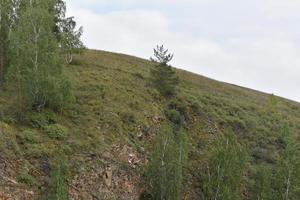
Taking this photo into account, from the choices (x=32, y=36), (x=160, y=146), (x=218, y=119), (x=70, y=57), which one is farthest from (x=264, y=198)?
(x=70, y=57)

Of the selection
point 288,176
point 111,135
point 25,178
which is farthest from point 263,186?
point 25,178

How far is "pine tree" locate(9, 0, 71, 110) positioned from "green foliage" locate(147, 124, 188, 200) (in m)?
7.99

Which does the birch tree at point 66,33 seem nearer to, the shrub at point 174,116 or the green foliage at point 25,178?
the shrub at point 174,116

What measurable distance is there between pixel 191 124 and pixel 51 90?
1510 cm

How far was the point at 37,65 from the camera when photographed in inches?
1438

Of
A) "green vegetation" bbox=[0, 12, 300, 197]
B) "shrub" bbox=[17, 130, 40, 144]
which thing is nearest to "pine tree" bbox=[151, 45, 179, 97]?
"green vegetation" bbox=[0, 12, 300, 197]

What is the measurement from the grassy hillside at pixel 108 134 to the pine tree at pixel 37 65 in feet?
4.01

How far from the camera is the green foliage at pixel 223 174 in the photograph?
3584 cm

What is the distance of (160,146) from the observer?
116 feet

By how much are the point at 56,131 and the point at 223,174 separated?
1211 cm

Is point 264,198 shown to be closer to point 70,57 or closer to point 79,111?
point 79,111

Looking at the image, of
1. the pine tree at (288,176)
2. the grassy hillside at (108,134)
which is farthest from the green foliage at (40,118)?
the pine tree at (288,176)

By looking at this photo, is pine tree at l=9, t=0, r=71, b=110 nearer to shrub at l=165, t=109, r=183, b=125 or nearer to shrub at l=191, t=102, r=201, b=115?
shrub at l=165, t=109, r=183, b=125

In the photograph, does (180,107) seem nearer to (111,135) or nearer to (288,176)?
(111,135)
